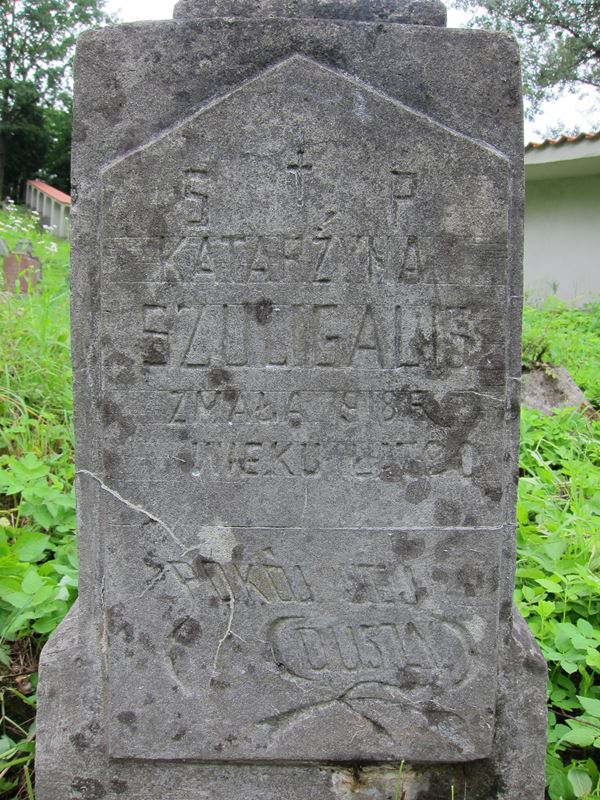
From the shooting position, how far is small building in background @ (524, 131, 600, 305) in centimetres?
843

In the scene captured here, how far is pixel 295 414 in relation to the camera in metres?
1.59

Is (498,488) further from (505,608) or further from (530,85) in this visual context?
(530,85)

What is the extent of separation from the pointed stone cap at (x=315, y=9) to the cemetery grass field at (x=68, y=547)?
1.60m

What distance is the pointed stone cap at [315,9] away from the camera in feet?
5.16

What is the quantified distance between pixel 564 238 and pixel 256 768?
334 inches

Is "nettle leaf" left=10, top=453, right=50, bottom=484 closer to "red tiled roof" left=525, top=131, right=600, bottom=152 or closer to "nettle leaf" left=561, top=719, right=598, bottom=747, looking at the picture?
"nettle leaf" left=561, top=719, right=598, bottom=747

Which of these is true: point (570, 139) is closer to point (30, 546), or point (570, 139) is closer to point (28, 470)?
point (28, 470)

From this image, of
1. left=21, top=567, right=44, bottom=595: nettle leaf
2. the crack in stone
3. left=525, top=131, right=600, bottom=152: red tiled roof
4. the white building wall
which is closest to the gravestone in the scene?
the crack in stone

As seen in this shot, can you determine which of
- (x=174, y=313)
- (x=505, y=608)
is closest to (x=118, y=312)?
(x=174, y=313)

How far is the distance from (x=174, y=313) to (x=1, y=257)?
6.12 metres

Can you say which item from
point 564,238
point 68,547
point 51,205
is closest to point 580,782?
point 68,547

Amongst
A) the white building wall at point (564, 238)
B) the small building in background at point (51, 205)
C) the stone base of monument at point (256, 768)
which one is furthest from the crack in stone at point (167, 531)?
the small building in background at point (51, 205)

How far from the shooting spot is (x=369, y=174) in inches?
60.1

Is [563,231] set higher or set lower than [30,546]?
higher
